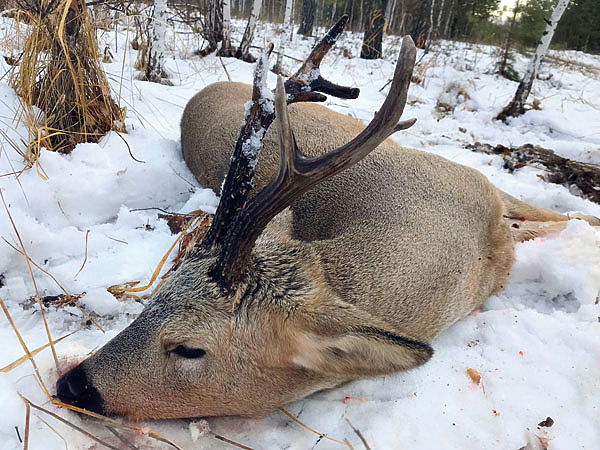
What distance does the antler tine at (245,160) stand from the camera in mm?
1998

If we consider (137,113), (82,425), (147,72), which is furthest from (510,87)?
(82,425)

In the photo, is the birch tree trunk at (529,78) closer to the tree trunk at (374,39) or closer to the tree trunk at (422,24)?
the tree trunk at (374,39)

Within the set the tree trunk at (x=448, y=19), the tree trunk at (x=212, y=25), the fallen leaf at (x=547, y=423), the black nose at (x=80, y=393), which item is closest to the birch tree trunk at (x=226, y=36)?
the tree trunk at (x=212, y=25)

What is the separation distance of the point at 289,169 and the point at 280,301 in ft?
1.94

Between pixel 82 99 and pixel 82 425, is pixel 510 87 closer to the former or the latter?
pixel 82 99

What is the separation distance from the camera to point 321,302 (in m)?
2.04

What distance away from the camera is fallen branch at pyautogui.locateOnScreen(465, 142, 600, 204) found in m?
4.61

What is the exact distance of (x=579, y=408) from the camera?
2.17 meters

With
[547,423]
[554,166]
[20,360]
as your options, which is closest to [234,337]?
[20,360]

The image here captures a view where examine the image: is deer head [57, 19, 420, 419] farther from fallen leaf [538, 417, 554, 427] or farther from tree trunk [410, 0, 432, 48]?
tree trunk [410, 0, 432, 48]

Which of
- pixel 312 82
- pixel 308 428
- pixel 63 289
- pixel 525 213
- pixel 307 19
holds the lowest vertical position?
pixel 308 428

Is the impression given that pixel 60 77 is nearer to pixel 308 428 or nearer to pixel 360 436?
pixel 308 428

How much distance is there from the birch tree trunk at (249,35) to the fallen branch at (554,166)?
571cm

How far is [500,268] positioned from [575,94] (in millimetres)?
8045
